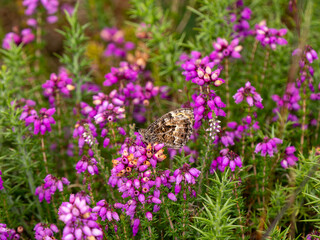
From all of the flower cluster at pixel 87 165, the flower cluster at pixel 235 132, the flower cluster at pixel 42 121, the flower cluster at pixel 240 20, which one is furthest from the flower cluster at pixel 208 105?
the flower cluster at pixel 240 20

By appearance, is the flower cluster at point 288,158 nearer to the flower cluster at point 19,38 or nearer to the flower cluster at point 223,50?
the flower cluster at point 223,50

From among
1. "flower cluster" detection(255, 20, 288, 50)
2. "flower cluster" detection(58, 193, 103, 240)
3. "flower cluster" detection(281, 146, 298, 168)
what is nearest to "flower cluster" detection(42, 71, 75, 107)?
"flower cluster" detection(58, 193, 103, 240)

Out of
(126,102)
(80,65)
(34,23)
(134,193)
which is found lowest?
(134,193)

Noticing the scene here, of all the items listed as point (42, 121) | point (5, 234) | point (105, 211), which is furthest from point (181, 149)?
point (5, 234)

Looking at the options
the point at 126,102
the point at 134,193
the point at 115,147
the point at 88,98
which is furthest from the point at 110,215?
the point at 88,98

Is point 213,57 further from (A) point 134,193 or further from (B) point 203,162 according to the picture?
(A) point 134,193

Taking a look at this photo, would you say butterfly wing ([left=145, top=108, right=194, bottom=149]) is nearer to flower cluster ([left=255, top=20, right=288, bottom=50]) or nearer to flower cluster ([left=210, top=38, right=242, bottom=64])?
flower cluster ([left=210, top=38, right=242, bottom=64])
